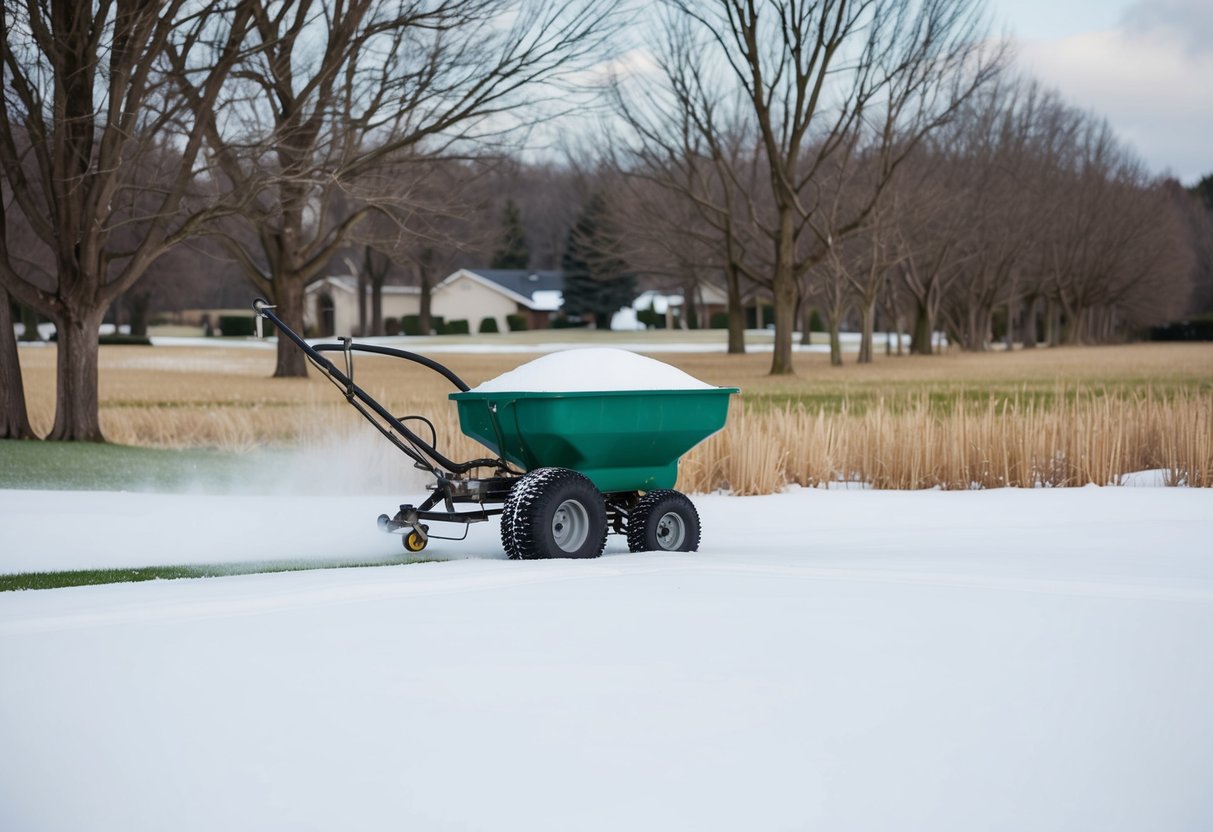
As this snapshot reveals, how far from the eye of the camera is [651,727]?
10.8 ft

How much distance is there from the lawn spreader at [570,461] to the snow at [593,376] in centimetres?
10

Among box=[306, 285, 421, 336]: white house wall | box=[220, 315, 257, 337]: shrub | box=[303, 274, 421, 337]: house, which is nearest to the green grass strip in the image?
box=[220, 315, 257, 337]: shrub

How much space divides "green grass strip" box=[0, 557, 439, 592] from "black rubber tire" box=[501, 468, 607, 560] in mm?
579

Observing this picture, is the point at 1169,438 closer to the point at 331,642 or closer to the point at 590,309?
the point at 331,642

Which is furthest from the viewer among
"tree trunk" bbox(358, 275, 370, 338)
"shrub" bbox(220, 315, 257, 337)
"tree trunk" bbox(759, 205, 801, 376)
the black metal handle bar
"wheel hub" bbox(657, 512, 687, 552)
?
"shrub" bbox(220, 315, 257, 337)

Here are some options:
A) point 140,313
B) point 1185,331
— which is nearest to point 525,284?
point 140,313

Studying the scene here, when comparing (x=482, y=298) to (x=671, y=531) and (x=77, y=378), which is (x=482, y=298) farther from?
(x=671, y=531)

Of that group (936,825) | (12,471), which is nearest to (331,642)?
(936,825)

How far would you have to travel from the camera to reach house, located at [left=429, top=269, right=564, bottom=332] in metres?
77.2

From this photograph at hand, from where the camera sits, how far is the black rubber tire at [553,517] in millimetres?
5844

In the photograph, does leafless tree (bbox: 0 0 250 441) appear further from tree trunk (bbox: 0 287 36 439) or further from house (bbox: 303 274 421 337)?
house (bbox: 303 274 421 337)

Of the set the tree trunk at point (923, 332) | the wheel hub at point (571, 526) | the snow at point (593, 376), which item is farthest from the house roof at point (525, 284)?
the wheel hub at point (571, 526)

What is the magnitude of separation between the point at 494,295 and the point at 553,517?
73062 millimetres

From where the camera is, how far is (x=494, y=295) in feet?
257
